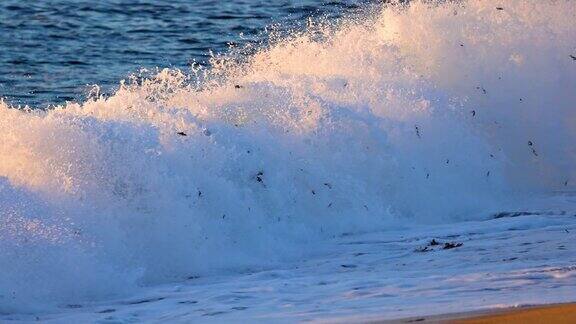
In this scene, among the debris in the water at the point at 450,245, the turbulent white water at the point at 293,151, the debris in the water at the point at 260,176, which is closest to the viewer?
the turbulent white water at the point at 293,151

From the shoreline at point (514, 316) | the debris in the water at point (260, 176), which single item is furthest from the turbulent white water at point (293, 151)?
the shoreline at point (514, 316)

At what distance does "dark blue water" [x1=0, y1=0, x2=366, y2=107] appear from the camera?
623 inches

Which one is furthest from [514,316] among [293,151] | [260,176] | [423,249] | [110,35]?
[110,35]

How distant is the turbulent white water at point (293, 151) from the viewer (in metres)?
8.78

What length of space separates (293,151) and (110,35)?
28.0 ft

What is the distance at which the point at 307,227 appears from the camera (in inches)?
404

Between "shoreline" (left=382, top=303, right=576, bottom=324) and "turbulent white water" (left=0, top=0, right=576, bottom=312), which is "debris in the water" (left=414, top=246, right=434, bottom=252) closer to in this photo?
"turbulent white water" (left=0, top=0, right=576, bottom=312)

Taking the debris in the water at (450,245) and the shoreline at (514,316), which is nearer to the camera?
the shoreline at (514,316)

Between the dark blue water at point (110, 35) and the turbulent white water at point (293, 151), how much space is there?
1.95 metres

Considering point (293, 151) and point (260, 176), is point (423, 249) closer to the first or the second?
point (260, 176)

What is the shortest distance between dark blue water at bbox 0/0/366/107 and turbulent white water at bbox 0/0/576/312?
195 cm

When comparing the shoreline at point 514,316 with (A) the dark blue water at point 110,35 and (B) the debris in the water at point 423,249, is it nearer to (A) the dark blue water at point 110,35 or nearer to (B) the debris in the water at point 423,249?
(B) the debris in the water at point 423,249

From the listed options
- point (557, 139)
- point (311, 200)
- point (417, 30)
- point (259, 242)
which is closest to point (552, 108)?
point (557, 139)

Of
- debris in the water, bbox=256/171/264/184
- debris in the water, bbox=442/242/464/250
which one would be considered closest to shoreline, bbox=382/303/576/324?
debris in the water, bbox=442/242/464/250
